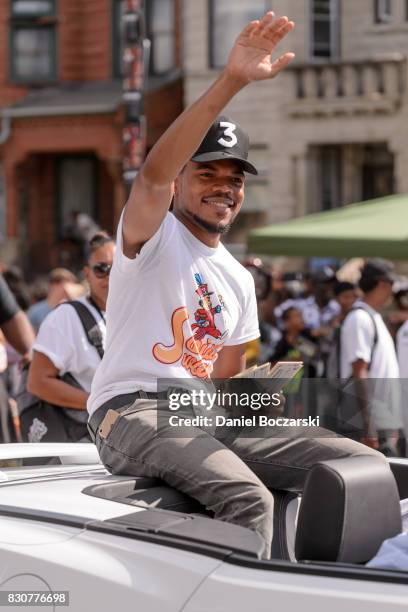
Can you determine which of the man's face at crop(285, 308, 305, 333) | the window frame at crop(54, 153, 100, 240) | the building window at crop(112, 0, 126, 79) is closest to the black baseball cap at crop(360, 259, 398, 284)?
the man's face at crop(285, 308, 305, 333)

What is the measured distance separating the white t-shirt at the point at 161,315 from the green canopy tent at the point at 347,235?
21.7 feet

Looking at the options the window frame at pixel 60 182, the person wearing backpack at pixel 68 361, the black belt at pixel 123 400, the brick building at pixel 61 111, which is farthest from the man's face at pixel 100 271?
the window frame at pixel 60 182

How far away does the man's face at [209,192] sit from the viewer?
3.80 meters

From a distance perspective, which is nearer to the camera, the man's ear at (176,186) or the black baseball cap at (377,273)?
the man's ear at (176,186)

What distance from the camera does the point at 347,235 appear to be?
11055 millimetres

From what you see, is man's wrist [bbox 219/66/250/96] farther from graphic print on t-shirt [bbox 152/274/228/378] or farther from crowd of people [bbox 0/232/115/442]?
crowd of people [bbox 0/232/115/442]

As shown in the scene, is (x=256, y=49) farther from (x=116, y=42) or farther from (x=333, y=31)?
(x=116, y=42)

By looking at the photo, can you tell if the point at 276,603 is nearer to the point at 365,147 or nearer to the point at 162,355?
the point at 162,355

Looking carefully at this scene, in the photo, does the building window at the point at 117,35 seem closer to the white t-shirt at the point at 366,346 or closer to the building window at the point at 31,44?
the building window at the point at 31,44

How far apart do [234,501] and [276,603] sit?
75 centimetres

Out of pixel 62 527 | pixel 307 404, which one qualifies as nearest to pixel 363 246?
pixel 307 404

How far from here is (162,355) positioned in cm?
366

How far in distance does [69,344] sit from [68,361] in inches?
3.7

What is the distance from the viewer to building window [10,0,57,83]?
25500mm
